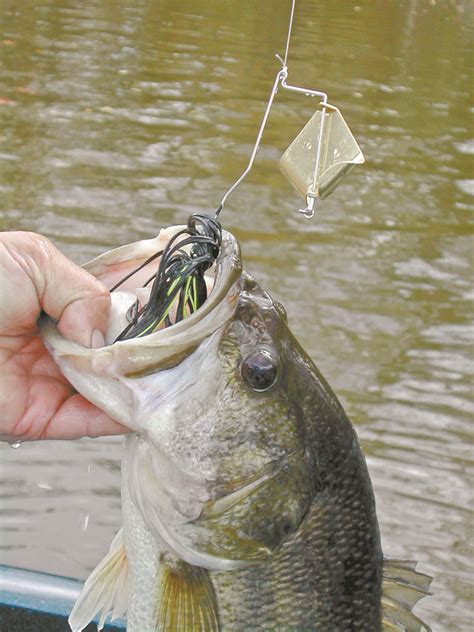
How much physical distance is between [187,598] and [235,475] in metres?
0.30

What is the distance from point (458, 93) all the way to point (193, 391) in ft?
42.3

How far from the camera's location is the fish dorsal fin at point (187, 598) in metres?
2.17

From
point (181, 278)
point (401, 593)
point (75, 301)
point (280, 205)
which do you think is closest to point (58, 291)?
point (75, 301)

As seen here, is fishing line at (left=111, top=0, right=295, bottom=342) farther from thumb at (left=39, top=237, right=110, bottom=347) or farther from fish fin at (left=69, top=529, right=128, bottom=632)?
fish fin at (left=69, top=529, right=128, bottom=632)

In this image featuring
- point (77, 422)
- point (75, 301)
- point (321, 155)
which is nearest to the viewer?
point (75, 301)

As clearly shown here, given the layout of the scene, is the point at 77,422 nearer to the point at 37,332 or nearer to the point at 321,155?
the point at 37,332

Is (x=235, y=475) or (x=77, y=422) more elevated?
(x=235, y=475)

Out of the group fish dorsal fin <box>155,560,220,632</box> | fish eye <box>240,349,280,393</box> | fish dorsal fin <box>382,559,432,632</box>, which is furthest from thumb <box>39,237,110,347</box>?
fish dorsal fin <box>382,559,432,632</box>

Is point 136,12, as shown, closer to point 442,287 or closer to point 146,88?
point 146,88

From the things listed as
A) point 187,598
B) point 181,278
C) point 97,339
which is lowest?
point 187,598

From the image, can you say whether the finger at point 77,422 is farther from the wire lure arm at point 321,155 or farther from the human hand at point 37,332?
the wire lure arm at point 321,155

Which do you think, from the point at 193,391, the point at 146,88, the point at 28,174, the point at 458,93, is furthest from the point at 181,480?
the point at 458,93

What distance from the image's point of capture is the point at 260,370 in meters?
2.12

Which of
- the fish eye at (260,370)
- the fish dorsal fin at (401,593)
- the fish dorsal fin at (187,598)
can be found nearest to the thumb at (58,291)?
the fish eye at (260,370)
